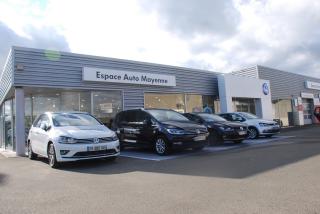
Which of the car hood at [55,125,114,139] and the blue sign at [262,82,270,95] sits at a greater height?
the blue sign at [262,82,270,95]

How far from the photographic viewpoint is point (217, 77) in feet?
75.9

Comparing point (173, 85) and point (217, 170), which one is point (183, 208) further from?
point (173, 85)

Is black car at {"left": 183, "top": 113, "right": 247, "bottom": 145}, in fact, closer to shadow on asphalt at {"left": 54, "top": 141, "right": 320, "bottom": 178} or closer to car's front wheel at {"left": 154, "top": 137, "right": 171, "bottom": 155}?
car's front wheel at {"left": 154, "top": 137, "right": 171, "bottom": 155}

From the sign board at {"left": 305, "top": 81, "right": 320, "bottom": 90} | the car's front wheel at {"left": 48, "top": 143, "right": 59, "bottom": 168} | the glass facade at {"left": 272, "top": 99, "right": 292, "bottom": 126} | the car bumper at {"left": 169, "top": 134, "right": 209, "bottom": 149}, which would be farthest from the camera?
the sign board at {"left": 305, "top": 81, "right": 320, "bottom": 90}

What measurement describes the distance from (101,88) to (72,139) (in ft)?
25.5

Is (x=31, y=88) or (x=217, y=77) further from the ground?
(x=217, y=77)

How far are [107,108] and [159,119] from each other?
5.96 m

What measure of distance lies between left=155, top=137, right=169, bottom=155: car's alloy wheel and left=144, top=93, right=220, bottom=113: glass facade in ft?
24.1

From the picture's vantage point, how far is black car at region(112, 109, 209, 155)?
1076cm

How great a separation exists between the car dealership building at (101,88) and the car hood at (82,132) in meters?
5.27

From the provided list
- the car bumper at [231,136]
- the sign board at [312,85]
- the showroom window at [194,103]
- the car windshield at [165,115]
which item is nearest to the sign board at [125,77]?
the showroom window at [194,103]

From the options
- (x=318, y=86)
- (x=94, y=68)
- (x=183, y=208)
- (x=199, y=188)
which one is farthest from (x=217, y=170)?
(x=318, y=86)

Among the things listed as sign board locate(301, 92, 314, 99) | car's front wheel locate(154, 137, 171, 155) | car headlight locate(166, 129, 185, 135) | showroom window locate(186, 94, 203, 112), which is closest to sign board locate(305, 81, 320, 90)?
sign board locate(301, 92, 314, 99)

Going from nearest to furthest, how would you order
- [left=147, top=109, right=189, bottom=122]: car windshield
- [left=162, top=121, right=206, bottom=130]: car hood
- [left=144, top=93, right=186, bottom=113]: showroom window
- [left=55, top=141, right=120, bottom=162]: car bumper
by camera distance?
[left=55, top=141, right=120, bottom=162]: car bumper → [left=162, top=121, right=206, bottom=130]: car hood → [left=147, top=109, right=189, bottom=122]: car windshield → [left=144, top=93, right=186, bottom=113]: showroom window
